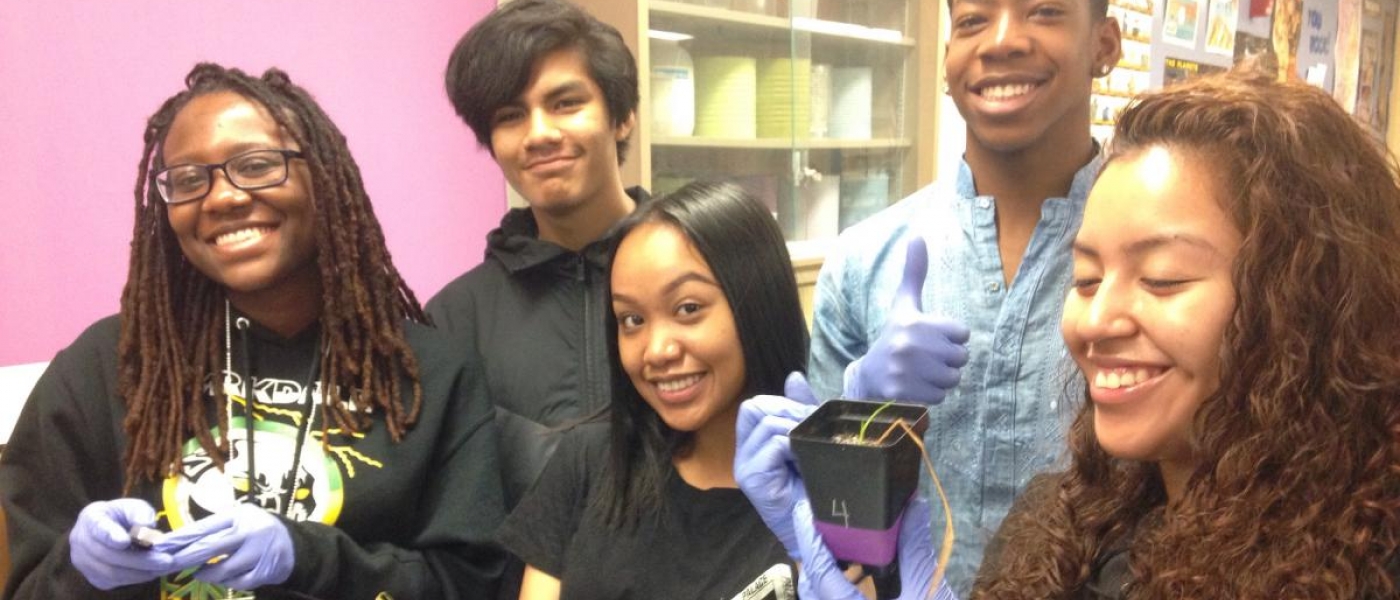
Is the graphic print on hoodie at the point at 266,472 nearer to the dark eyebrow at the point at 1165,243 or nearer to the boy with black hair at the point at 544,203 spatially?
the boy with black hair at the point at 544,203

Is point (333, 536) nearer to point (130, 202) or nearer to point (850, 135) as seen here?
point (130, 202)

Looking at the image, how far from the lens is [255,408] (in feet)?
4.24

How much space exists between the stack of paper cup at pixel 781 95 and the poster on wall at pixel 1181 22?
1.29 meters

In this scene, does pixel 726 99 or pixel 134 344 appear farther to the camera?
pixel 726 99

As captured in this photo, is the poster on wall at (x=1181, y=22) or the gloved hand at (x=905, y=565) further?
the poster on wall at (x=1181, y=22)

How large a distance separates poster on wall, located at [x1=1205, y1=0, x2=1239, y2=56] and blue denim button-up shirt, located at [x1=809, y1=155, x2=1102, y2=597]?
2608 millimetres

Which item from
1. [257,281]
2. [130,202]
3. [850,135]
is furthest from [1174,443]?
[850,135]

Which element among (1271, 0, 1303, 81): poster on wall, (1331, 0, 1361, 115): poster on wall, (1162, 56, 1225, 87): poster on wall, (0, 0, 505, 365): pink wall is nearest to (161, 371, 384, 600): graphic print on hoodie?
(0, 0, 505, 365): pink wall

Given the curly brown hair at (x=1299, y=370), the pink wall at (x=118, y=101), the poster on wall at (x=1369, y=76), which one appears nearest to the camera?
the curly brown hair at (x=1299, y=370)

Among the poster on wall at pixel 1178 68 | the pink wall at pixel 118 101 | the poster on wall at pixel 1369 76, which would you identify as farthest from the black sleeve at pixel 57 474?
the poster on wall at pixel 1369 76

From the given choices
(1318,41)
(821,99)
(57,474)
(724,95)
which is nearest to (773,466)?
(57,474)

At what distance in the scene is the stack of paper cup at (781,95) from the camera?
106 inches

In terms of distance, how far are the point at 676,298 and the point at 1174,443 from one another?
1.93ft

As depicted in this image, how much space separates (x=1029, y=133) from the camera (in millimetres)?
1212
